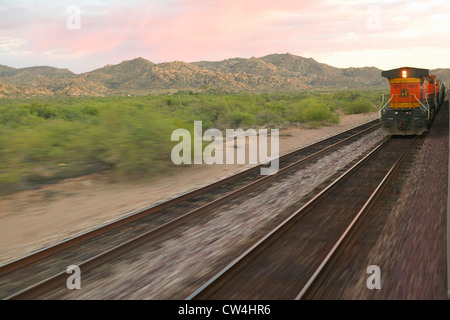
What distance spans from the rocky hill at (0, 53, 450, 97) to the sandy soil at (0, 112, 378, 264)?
71.9m

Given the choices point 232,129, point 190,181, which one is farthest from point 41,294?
point 232,129

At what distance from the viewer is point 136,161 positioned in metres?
13.6

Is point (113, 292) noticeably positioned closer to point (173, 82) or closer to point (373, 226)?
point (373, 226)

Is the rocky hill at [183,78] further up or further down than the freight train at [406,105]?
further up

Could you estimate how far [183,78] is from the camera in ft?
427

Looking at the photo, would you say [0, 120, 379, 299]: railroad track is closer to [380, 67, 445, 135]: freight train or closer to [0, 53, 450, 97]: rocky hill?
[380, 67, 445, 135]: freight train

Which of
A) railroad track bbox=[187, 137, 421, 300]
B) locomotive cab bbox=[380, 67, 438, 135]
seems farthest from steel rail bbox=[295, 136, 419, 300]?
locomotive cab bbox=[380, 67, 438, 135]

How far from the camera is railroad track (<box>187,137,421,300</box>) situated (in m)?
5.48

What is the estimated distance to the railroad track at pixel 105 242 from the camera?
586 cm

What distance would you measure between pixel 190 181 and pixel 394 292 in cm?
873

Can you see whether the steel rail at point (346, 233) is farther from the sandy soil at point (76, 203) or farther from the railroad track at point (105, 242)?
the sandy soil at point (76, 203)

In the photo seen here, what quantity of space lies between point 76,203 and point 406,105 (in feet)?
61.4

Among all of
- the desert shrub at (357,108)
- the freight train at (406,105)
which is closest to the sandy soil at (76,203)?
the freight train at (406,105)

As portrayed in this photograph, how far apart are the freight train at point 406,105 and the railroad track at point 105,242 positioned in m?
A: 12.5
